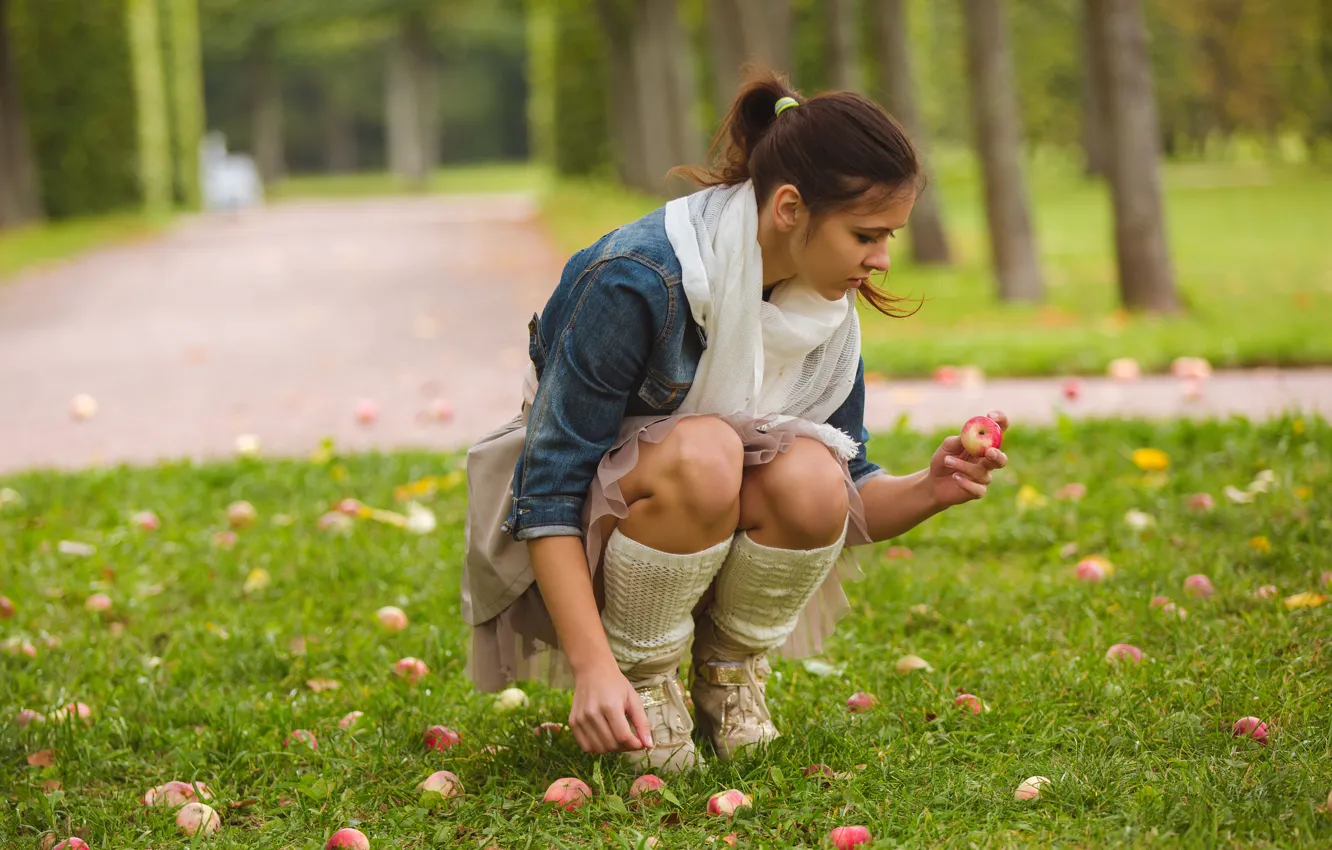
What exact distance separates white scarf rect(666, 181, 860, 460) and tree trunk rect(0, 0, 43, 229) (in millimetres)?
18859

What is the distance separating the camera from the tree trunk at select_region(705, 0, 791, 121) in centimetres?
1080

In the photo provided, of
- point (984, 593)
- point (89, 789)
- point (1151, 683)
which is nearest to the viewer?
point (89, 789)

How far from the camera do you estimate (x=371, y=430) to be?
247 inches

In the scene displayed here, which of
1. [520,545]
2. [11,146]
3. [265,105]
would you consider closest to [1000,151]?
[520,545]

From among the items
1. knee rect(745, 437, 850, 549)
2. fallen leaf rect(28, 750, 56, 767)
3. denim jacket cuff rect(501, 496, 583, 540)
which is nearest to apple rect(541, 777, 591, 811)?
denim jacket cuff rect(501, 496, 583, 540)

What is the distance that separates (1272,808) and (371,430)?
15.3ft

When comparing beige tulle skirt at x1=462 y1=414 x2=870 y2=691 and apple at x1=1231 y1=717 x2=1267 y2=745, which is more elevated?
beige tulle skirt at x1=462 y1=414 x2=870 y2=691

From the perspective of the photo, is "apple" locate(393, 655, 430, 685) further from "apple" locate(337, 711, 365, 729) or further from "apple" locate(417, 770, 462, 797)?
"apple" locate(417, 770, 462, 797)

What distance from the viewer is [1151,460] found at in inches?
182

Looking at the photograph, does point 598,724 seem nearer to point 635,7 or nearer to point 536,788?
point 536,788

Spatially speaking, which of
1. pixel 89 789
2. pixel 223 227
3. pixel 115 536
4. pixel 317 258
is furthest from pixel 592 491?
pixel 223 227

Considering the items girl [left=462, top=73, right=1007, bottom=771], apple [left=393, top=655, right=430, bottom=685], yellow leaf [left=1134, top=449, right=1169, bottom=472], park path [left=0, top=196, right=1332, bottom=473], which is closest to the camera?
girl [left=462, top=73, right=1007, bottom=771]

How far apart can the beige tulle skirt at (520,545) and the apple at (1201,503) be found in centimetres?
177

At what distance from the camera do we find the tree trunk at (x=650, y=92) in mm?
18172
